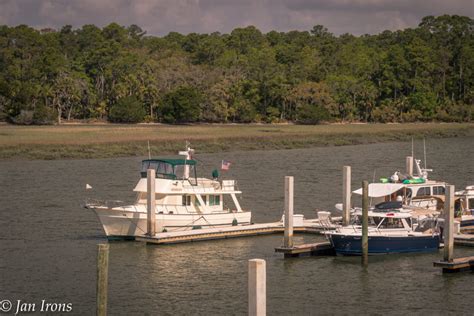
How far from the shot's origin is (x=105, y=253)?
25000 millimetres

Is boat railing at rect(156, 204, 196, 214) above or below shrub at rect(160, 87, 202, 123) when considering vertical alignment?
below

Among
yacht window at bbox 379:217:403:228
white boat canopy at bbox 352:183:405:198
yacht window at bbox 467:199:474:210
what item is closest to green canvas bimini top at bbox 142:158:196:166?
white boat canopy at bbox 352:183:405:198

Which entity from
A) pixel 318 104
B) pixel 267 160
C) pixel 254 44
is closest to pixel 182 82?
pixel 318 104

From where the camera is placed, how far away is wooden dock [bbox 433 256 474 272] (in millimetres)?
37062

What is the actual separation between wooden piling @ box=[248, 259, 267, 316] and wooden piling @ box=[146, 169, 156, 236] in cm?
1975

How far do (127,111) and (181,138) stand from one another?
32141 mm

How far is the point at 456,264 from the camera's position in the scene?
37094 millimetres

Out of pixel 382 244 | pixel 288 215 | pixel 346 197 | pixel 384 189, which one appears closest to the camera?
pixel 288 215

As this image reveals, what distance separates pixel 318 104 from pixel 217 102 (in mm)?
15017

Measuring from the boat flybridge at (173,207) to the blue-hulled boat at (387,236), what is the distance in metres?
7.29

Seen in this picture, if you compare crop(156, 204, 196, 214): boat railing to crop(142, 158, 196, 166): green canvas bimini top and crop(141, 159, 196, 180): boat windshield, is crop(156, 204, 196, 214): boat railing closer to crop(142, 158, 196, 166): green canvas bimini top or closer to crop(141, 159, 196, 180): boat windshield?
crop(141, 159, 196, 180): boat windshield

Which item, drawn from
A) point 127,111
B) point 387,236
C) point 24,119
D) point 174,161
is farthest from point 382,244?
point 127,111

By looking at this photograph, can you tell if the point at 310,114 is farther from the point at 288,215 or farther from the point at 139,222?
the point at 288,215

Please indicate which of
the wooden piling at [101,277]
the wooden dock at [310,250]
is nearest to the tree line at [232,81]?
the wooden dock at [310,250]
